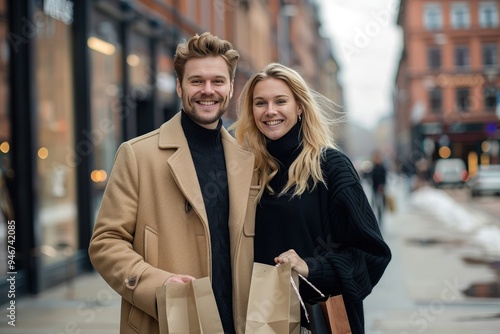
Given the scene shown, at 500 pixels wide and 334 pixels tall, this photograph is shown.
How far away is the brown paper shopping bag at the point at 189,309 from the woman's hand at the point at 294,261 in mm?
326

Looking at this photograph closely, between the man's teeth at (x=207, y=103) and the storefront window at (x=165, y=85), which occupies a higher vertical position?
the storefront window at (x=165, y=85)

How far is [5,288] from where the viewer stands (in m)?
8.08

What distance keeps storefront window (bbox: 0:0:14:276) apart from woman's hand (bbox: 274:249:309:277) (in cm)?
648

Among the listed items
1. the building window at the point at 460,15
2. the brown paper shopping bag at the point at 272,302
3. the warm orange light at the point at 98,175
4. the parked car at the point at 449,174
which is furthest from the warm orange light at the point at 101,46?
the building window at the point at 460,15

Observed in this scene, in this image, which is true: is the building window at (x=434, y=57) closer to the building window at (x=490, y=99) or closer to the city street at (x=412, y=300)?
the building window at (x=490, y=99)

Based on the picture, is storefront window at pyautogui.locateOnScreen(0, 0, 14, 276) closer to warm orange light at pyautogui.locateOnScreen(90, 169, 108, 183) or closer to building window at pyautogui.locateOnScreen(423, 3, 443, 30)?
warm orange light at pyautogui.locateOnScreen(90, 169, 108, 183)

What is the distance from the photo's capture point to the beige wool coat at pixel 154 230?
262 cm

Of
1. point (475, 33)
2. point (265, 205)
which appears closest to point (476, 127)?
point (475, 33)

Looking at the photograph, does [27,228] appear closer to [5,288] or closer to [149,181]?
[5,288]

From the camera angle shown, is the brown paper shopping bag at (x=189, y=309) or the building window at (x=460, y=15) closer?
the brown paper shopping bag at (x=189, y=309)

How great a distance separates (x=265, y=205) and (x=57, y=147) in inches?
307

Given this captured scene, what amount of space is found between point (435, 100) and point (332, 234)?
191 feet

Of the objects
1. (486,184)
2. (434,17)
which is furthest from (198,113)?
(434,17)

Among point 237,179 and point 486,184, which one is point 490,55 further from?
point 237,179
